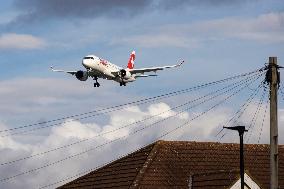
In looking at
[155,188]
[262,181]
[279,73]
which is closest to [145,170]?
[155,188]

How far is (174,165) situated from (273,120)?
63.3 ft

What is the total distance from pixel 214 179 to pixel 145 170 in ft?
16.1

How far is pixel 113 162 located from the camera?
2063 inches

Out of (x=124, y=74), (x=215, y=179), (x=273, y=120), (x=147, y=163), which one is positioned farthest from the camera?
(x=124, y=74)

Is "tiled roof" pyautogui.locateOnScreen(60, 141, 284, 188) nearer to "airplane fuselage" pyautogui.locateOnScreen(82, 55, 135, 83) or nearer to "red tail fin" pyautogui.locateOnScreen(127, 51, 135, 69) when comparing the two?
"airplane fuselage" pyautogui.locateOnScreen(82, 55, 135, 83)

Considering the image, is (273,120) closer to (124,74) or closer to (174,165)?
(174,165)

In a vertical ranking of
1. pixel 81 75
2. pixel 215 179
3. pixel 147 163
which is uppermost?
pixel 81 75

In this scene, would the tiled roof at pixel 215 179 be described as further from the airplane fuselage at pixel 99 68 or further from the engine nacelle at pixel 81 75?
the airplane fuselage at pixel 99 68

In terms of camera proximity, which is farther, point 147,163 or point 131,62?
point 131,62

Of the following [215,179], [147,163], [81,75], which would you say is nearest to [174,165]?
[147,163]

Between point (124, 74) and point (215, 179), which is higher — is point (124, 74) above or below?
above

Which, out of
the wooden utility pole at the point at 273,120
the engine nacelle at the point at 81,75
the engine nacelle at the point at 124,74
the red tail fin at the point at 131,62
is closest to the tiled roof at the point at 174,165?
the engine nacelle at the point at 81,75

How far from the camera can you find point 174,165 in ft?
158

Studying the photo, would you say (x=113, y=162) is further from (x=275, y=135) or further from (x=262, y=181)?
(x=275, y=135)
